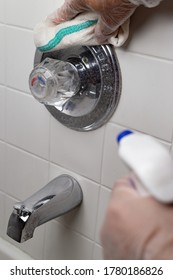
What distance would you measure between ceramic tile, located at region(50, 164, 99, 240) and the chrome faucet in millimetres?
12

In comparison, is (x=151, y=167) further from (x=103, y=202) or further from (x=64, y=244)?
(x=64, y=244)

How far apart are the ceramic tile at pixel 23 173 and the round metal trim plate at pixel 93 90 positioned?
0.15m

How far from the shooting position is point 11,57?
777 millimetres

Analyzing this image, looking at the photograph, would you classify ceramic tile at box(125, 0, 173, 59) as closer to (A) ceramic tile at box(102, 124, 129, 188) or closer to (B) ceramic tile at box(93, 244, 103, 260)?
(A) ceramic tile at box(102, 124, 129, 188)

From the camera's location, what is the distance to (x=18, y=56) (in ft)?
2.51

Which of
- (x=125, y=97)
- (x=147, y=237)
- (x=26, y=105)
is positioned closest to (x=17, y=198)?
(x=26, y=105)

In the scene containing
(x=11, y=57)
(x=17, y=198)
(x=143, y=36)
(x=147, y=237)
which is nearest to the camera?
(x=147, y=237)

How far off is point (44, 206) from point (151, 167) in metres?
0.38

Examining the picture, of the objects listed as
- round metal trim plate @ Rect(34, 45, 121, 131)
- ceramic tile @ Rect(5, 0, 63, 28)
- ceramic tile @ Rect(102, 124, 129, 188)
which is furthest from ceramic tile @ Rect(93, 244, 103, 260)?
ceramic tile @ Rect(5, 0, 63, 28)

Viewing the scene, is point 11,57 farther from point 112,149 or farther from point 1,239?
point 1,239

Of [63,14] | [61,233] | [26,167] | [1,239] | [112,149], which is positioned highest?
[63,14]

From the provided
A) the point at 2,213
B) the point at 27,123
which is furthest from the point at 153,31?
the point at 2,213

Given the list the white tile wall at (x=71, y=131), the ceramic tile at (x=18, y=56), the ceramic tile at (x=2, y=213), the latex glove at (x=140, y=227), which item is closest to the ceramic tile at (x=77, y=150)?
the white tile wall at (x=71, y=131)

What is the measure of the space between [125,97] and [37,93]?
0.15 metres
